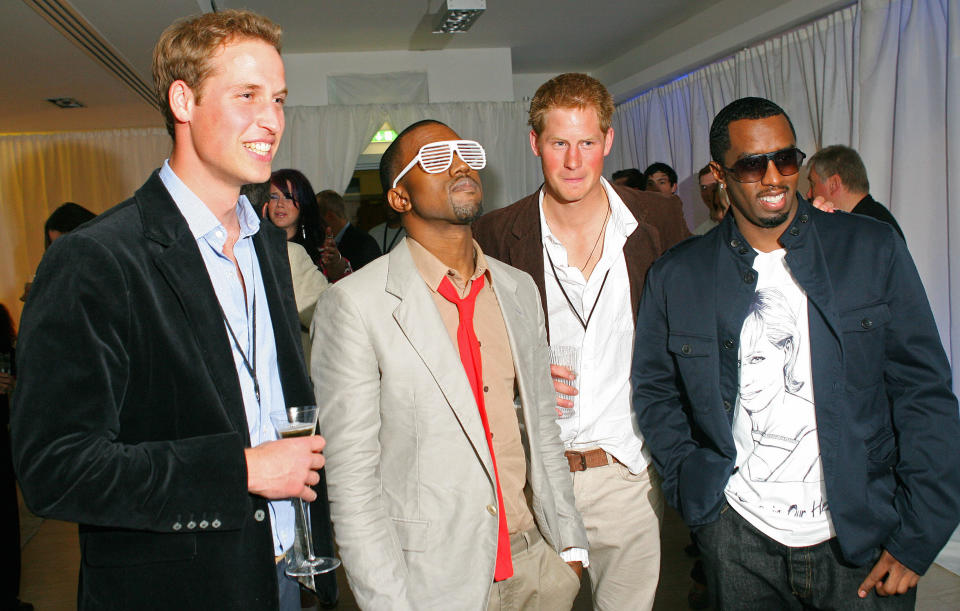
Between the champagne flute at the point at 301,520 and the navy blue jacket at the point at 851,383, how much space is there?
3.41 feet

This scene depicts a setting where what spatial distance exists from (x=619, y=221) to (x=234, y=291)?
1.37 metres

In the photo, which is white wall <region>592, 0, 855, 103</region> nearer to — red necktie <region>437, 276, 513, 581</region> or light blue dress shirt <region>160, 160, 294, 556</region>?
red necktie <region>437, 276, 513, 581</region>

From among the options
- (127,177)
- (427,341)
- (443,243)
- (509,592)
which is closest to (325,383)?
(427,341)

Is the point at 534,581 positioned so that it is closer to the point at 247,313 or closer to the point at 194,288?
the point at 247,313

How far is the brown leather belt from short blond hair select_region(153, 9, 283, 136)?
149 cm

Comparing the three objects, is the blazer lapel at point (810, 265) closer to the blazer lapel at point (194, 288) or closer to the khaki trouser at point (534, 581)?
the khaki trouser at point (534, 581)

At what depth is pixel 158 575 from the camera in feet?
4.22

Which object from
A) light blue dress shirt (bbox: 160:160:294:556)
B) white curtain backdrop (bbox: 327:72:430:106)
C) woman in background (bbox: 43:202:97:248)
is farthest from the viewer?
white curtain backdrop (bbox: 327:72:430:106)

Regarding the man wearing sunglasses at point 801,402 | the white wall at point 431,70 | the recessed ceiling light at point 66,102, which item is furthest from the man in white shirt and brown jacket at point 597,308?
the recessed ceiling light at point 66,102

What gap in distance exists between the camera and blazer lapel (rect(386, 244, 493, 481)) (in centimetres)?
175

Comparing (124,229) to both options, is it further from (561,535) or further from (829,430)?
(829,430)

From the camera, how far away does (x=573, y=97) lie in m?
2.34

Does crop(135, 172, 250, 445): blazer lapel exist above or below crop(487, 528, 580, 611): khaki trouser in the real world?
above

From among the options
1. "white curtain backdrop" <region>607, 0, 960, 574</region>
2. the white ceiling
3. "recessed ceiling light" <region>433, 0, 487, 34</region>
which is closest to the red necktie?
"white curtain backdrop" <region>607, 0, 960, 574</region>
